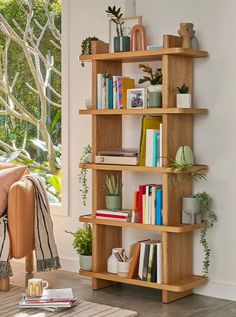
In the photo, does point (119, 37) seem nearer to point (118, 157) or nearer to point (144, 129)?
point (144, 129)

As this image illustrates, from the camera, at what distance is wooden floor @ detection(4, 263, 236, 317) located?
448 cm

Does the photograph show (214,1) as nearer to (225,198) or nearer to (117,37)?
(117,37)

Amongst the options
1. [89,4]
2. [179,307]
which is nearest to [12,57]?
[89,4]

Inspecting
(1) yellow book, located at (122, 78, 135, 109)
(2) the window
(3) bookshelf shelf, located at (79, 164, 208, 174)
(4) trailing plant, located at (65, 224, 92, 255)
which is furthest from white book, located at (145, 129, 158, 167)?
(2) the window

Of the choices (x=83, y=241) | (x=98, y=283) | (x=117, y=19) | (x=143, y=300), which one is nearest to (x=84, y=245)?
(x=83, y=241)

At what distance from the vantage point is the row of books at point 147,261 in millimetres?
4694

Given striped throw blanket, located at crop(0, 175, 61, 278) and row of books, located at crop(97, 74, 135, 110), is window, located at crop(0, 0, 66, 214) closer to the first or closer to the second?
striped throw blanket, located at crop(0, 175, 61, 278)

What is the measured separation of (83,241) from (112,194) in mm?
434

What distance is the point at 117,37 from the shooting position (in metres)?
4.86

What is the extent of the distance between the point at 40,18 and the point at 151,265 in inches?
92.4

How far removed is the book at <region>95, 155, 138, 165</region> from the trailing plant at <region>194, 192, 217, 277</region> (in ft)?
1.51

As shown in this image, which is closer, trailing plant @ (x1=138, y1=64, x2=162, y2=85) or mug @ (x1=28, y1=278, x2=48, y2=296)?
mug @ (x1=28, y1=278, x2=48, y2=296)

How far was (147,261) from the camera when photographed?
4777 millimetres

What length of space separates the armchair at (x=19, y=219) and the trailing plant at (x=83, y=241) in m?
0.36
